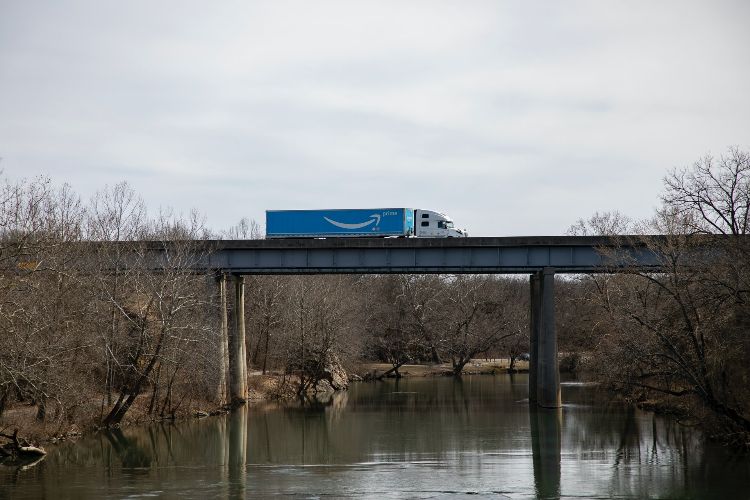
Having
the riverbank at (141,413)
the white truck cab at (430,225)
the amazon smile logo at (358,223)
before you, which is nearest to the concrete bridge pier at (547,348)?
the white truck cab at (430,225)

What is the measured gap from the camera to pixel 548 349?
57969mm

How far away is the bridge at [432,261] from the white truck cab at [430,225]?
477 centimetres

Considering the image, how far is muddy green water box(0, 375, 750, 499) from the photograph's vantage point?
31.5m

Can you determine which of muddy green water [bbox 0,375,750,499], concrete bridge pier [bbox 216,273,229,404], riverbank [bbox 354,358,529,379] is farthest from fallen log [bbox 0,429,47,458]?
riverbank [bbox 354,358,529,379]

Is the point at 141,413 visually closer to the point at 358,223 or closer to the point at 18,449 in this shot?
the point at 18,449

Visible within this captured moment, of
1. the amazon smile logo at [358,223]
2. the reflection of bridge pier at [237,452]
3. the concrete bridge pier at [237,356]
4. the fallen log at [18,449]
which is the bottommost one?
the reflection of bridge pier at [237,452]

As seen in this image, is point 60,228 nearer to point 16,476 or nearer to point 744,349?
point 16,476

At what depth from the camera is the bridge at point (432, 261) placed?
58438mm

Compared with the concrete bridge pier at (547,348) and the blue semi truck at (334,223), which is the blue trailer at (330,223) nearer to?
the blue semi truck at (334,223)

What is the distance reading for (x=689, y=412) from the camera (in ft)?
140

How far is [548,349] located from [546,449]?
55.9ft

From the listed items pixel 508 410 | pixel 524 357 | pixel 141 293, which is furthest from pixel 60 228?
pixel 524 357

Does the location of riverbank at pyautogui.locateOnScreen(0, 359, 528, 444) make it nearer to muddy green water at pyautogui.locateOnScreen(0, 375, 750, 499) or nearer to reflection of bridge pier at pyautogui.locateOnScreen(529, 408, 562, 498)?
muddy green water at pyautogui.locateOnScreen(0, 375, 750, 499)

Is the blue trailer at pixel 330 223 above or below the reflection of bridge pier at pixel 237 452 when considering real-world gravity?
above
